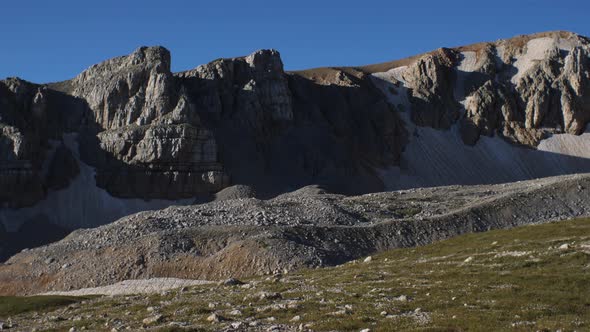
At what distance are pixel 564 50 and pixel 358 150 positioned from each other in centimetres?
6002

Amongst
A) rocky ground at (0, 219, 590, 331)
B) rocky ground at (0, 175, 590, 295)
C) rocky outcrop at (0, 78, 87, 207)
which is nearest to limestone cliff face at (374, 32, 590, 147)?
rocky outcrop at (0, 78, 87, 207)

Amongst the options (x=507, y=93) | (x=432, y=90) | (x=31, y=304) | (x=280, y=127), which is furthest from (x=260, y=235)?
(x=507, y=93)

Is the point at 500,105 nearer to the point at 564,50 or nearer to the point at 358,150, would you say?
the point at 564,50

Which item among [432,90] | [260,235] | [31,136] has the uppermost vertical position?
[432,90]

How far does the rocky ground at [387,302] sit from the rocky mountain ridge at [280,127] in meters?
81.3

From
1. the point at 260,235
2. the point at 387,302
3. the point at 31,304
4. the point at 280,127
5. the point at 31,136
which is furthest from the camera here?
the point at 280,127

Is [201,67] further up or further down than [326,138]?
further up

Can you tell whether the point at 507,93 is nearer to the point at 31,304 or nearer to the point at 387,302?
the point at 31,304

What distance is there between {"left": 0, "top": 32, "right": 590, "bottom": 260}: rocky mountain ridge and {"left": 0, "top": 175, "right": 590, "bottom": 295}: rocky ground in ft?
161

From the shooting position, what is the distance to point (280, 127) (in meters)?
148

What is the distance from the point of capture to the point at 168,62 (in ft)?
464

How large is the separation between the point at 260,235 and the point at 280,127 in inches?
3351

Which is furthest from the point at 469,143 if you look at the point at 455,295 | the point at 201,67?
the point at 455,295

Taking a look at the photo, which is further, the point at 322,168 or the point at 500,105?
the point at 500,105
